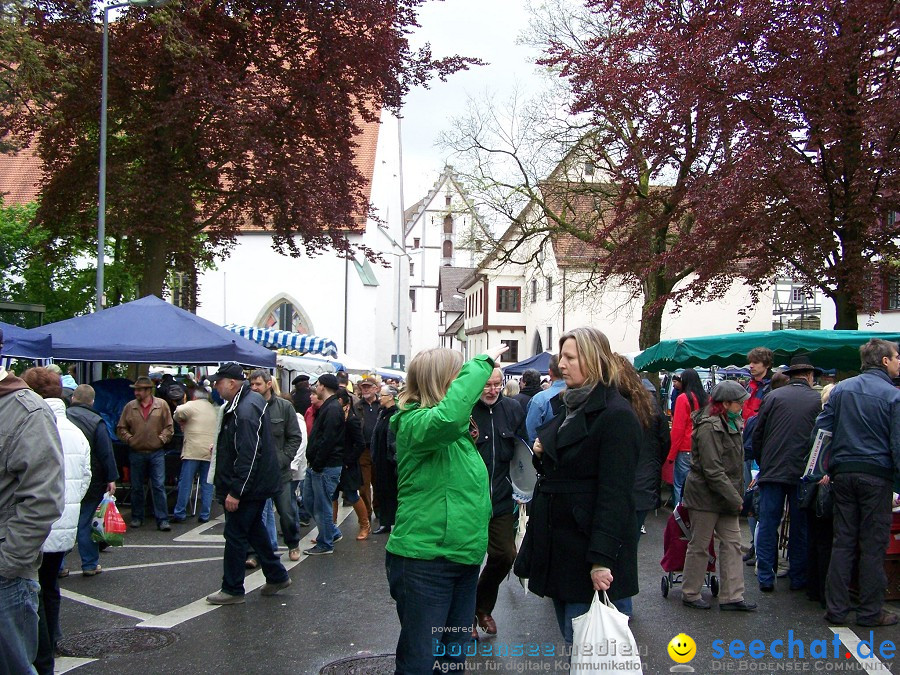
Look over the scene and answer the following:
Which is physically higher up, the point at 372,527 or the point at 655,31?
the point at 655,31

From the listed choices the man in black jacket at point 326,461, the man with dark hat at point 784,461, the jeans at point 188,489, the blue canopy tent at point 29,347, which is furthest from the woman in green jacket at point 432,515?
the blue canopy tent at point 29,347

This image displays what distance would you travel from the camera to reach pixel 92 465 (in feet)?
26.8

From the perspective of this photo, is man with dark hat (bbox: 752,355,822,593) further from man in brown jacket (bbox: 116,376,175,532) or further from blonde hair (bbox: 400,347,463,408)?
man in brown jacket (bbox: 116,376,175,532)

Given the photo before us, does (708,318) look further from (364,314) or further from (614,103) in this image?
(614,103)

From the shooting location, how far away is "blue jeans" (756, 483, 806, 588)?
7.45m

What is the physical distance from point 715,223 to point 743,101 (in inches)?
80.2

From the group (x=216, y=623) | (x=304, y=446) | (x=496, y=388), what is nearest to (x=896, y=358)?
(x=496, y=388)

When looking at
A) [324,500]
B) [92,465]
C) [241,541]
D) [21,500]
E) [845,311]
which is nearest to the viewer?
[21,500]

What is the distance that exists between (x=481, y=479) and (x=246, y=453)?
3.31 meters

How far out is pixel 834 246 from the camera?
13.9 metres

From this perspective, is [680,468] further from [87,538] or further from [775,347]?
[87,538]

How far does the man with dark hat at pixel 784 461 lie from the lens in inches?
287

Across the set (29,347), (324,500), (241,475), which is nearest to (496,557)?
(241,475)

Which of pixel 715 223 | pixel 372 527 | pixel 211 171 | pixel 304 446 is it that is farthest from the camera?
pixel 211 171
